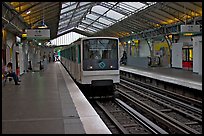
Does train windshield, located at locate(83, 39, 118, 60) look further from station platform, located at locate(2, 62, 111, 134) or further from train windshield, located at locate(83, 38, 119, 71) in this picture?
station platform, located at locate(2, 62, 111, 134)

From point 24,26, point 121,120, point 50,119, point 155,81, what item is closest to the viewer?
point 50,119

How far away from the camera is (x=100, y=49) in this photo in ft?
41.5

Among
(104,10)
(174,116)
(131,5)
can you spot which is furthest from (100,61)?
(104,10)

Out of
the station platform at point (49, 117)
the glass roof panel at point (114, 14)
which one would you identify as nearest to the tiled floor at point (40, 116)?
the station platform at point (49, 117)

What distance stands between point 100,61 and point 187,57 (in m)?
12.6

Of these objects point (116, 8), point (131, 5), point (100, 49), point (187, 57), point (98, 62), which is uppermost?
point (116, 8)

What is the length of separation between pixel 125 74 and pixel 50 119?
2182cm

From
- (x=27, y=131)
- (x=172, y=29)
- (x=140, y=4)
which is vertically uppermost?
(x=140, y=4)

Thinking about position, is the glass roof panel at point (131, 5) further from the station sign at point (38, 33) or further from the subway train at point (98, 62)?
the subway train at point (98, 62)

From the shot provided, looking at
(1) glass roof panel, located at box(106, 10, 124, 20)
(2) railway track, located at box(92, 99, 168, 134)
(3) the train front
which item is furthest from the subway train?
(1) glass roof panel, located at box(106, 10, 124, 20)

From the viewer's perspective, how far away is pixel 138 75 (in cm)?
2312

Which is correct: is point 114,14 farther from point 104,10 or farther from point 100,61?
point 100,61

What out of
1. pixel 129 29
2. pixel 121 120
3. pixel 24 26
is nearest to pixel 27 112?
pixel 121 120

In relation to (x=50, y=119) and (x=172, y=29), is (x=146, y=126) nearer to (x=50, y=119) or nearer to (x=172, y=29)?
(x=50, y=119)
